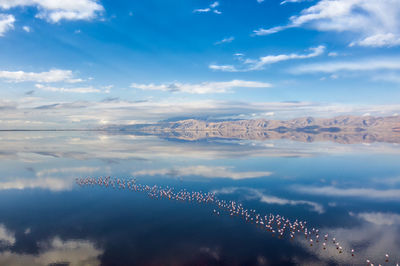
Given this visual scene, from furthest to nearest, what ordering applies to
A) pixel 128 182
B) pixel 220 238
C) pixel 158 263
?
pixel 128 182 < pixel 220 238 < pixel 158 263

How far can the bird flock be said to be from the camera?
6312 cm

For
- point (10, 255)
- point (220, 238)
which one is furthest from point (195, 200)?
point (10, 255)

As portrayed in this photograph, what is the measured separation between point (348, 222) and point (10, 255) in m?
86.7

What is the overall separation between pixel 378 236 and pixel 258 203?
1376 inches

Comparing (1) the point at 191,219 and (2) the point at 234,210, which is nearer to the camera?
(1) the point at 191,219

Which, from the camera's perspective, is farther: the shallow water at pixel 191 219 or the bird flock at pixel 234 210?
the bird flock at pixel 234 210

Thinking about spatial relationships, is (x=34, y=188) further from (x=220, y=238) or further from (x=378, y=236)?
(x=378, y=236)

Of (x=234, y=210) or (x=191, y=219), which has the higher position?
(x=234, y=210)

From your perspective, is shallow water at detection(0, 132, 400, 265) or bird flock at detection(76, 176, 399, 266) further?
bird flock at detection(76, 176, 399, 266)

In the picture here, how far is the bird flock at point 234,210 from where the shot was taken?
63125 mm

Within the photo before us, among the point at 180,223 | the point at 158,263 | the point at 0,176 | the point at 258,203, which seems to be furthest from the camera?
the point at 0,176

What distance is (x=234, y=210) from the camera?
79562 millimetres

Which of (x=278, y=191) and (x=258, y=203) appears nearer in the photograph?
(x=258, y=203)

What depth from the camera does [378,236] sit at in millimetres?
63969
